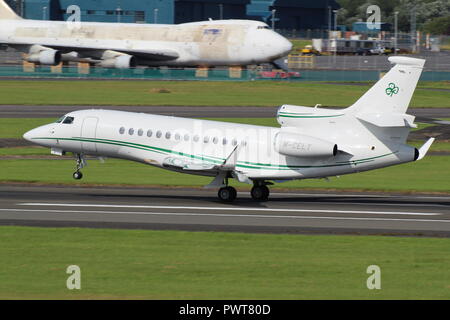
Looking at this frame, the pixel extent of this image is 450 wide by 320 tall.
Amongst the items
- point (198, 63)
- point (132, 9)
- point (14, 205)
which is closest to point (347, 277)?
point (14, 205)

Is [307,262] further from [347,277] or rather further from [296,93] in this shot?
[296,93]

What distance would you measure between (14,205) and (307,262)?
561 inches

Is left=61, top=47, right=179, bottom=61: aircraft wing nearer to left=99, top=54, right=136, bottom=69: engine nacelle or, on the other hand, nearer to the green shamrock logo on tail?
left=99, top=54, right=136, bottom=69: engine nacelle

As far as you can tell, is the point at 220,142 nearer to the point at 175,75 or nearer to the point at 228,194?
the point at 228,194

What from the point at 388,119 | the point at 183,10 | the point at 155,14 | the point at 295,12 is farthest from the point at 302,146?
the point at 295,12

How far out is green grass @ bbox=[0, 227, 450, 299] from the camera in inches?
782

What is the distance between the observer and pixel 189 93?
86.3m

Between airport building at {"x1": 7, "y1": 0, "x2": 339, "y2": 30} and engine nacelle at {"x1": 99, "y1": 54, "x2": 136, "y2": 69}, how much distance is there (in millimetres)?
49823

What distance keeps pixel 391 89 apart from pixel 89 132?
12474mm

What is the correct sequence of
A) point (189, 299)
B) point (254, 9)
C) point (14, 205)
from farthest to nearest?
point (254, 9) < point (14, 205) < point (189, 299)

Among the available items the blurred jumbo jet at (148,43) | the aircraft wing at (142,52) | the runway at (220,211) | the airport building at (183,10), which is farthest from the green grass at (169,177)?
the airport building at (183,10)

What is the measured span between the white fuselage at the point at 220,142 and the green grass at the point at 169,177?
3886 millimetres

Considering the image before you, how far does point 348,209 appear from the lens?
33.7 m

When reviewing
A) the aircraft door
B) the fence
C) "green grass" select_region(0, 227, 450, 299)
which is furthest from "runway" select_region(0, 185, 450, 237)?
the fence
